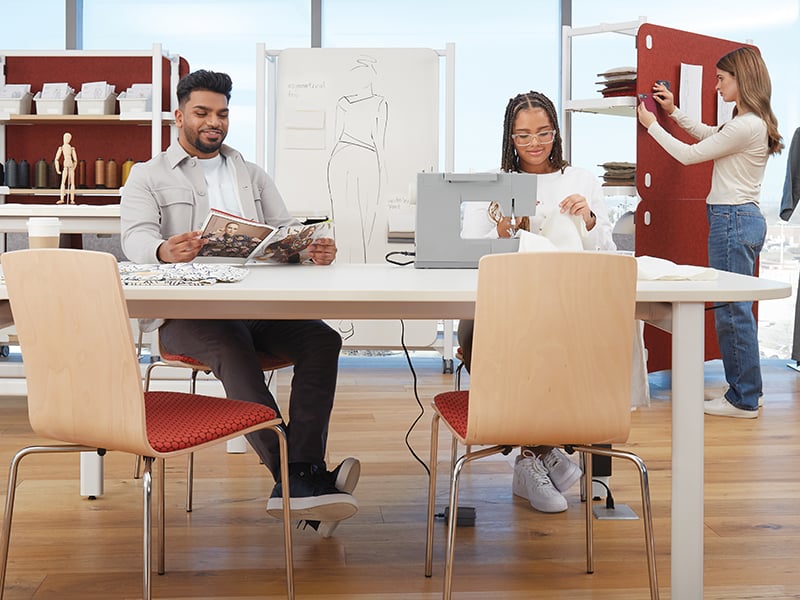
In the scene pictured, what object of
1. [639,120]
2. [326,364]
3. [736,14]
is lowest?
[326,364]

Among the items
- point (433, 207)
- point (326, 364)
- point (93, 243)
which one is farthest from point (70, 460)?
point (93, 243)

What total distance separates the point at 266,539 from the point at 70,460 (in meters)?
1.14

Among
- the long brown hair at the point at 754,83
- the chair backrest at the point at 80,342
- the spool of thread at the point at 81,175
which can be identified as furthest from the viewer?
the spool of thread at the point at 81,175

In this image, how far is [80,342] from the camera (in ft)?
5.54

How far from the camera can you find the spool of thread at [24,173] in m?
5.31

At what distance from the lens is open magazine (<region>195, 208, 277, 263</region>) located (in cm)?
223

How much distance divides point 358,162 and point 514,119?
6.09 feet

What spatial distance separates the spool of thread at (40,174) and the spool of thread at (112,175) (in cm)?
33

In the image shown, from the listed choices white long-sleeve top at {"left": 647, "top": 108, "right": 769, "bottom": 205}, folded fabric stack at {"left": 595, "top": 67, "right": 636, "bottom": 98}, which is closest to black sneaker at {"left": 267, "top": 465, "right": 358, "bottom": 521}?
white long-sleeve top at {"left": 647, "top": 108, "right": 769, "bottom": 205}

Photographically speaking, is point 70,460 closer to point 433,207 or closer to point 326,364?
point 326,364

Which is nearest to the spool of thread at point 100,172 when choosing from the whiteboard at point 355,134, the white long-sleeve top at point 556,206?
the whiteboard at point 355,134

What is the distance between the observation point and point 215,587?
2.19m

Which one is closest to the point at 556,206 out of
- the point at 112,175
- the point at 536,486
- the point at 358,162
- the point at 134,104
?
the point at 536,486

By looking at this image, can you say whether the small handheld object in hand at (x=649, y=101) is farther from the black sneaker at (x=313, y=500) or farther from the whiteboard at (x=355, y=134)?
the black sneaker at (x=313, y=500)
